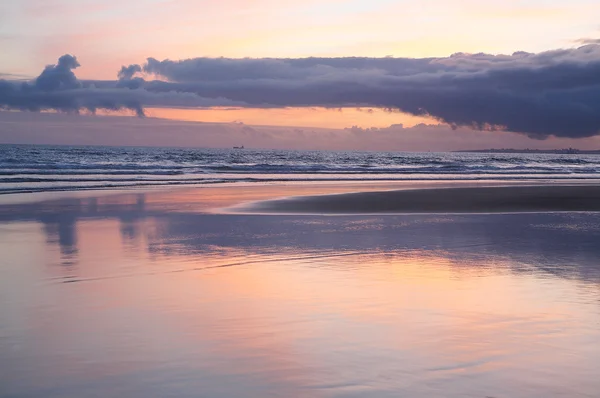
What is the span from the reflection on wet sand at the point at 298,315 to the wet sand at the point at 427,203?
6.53 meters

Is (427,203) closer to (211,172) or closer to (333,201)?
(333,201)

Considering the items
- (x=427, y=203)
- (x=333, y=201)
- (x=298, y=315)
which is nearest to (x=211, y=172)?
(x=333, y=201)

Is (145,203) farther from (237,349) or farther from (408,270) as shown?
(237,349)

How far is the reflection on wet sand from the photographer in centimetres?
481

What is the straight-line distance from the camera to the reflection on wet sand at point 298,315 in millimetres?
4809

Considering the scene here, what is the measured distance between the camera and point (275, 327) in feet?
20.4

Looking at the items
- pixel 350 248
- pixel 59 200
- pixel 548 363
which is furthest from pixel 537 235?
pixel 59 200

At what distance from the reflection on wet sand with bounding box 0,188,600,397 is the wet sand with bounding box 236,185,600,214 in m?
6.53

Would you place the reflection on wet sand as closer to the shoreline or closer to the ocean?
the shoreline

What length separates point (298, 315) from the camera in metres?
6.66

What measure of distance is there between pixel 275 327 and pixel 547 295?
358 cm

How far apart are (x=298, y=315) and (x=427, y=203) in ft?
53.4

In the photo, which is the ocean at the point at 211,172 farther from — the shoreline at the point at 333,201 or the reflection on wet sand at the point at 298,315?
the reflection on wet sand at the point at 298,315

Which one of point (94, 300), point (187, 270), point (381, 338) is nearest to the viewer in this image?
point (381, 338)
